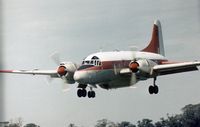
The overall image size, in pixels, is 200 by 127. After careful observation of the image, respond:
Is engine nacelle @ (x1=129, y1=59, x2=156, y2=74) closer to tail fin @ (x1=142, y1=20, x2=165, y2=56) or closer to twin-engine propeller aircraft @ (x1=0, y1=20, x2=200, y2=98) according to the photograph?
twin-engine propeller aircraft @ (x1=0, y1=20, x2=200, y2=98)

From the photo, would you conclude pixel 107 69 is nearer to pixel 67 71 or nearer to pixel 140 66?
pixel 140 66

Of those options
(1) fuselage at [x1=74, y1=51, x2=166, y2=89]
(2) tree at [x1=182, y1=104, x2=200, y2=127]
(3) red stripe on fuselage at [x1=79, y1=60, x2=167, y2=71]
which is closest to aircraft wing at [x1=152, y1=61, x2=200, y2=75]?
(1) fuselage at [x1=74, y1=51, x2=166, y2=89]

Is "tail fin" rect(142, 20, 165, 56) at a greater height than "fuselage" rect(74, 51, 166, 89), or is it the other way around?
"tail fin" rect(142, 20, 165, 56)

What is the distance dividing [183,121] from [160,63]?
20.4ft

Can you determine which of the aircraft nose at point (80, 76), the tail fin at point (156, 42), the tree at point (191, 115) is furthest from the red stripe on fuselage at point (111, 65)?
the tree at point (191, 115)

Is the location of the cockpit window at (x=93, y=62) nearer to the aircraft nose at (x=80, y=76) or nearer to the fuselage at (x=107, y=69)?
the fuselage at (x=107, y=69)

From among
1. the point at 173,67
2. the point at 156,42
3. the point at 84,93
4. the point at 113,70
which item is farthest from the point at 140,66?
the point at 156,42

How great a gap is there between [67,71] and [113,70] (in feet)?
10.00

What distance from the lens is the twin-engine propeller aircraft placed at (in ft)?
138

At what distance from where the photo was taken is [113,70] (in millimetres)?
43562

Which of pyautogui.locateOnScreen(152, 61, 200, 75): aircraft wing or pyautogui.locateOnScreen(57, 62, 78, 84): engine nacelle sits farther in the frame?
pyautogui.locateOnScreen(57, 62, 78, 84): engine nacelle

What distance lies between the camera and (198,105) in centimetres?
5534

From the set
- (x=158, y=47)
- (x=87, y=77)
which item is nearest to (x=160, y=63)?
(x=158, y=47)

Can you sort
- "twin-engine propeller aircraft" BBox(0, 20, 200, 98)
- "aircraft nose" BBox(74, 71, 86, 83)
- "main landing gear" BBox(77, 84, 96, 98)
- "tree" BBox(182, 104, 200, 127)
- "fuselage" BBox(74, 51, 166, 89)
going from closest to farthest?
"aircraft nose" BBox(74, 71, 86, 83)
"fuselage" BBox(74, 51, 166, 89)
"twin-engine propeller aircraft" BBox(0, 20, 200, 98)
"main landing gear" BBox(77, 84, 96, 98)
"tree" BBox(182, 104, 200, 127)
